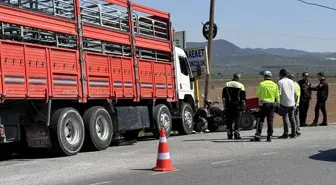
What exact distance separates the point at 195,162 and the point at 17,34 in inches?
174

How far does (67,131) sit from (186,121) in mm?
6676

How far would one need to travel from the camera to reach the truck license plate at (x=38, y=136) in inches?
466

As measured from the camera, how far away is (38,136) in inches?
468

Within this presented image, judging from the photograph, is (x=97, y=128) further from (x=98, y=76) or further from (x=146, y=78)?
(x=146, y=78)

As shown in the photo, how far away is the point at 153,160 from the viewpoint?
11.3 m

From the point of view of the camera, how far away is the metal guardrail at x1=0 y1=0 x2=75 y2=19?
11.7m

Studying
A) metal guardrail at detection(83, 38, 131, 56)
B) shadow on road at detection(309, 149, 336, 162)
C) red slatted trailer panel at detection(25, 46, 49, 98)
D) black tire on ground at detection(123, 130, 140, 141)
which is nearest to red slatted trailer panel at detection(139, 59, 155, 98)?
metal guardrail at detection(83, 38, 131, 56)

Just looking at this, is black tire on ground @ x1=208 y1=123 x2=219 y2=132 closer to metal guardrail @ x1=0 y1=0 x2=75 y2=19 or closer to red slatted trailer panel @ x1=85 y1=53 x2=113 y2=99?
red slatted trailer panel @ x1=85 y1=53 x2=113 y2=99

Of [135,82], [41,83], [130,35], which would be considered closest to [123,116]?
[135,82]

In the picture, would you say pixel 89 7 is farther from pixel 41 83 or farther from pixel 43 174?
pixel 43 174

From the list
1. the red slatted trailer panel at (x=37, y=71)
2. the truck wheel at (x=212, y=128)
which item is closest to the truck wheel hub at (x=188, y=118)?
the truck wheel at (x=212, y=128)

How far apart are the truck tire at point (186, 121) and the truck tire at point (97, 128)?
4566 millimetres

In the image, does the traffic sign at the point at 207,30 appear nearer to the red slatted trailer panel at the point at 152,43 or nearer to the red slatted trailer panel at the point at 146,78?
the red slatted trailer panel at the point at 152,43

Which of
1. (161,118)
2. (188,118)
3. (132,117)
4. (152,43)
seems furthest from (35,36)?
(188,118)
